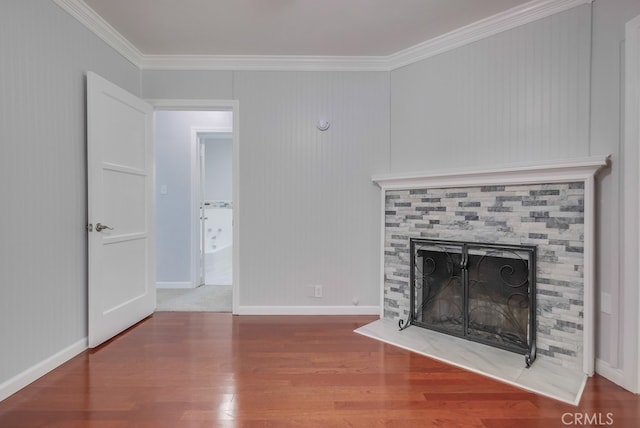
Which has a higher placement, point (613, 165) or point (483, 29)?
point (483, 29)

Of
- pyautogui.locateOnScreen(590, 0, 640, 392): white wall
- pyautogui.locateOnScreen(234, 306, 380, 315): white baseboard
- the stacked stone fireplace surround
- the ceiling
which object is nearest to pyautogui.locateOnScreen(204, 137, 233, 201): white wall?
the ceiling

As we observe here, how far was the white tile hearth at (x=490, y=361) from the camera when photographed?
175cm

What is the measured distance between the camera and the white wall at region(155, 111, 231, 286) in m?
3.91

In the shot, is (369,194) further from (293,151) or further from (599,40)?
(599,40)

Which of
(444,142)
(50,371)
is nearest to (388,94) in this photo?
(444,142)

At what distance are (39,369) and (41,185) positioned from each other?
1.14 m

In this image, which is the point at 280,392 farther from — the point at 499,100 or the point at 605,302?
the point at 499,100

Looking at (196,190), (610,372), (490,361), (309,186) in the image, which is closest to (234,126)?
(309,186)

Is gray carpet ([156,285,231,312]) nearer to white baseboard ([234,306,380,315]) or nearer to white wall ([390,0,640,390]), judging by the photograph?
white baseboard ([234,306,380,315])

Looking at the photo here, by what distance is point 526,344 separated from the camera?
2.09 m

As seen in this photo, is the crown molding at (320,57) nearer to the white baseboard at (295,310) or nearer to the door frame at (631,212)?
the door frame at (631,212)

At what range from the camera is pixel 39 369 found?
6.17 ft

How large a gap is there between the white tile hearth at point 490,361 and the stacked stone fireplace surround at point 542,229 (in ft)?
0.49

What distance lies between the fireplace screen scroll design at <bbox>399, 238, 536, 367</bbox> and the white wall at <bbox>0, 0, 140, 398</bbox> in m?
2.53
